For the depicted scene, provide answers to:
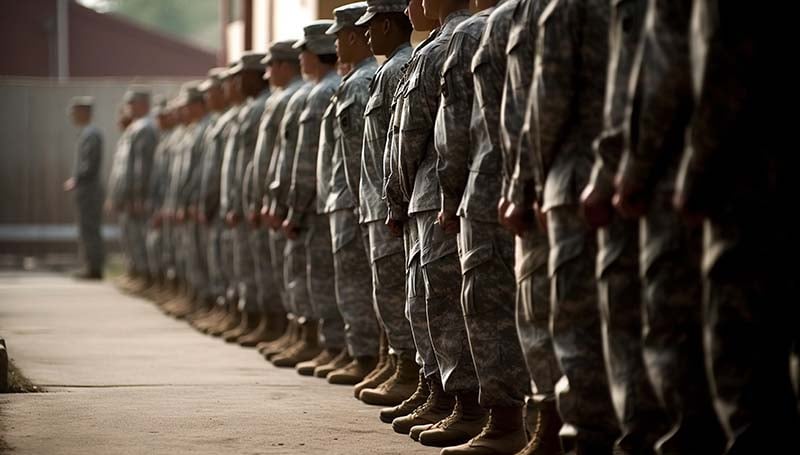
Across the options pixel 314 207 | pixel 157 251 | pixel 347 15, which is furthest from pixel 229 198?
pixel 157 251

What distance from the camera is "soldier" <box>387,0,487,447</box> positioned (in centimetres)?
690

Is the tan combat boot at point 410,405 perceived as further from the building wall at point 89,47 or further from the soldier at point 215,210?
the building wall at point 89,47

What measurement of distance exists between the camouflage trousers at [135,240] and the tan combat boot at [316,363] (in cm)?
910

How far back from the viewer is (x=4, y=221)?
2642 cm

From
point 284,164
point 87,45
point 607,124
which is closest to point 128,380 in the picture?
point 284,164

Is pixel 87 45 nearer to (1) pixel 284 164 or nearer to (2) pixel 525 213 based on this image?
(1) pixel 284 164

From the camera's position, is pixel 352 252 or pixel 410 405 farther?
pixel 352 252

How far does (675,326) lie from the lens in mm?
4820

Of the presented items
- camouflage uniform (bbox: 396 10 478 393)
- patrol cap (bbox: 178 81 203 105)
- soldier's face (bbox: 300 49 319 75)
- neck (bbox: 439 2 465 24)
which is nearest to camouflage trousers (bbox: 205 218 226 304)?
patrol cap (bbox: 178 81 203 105)

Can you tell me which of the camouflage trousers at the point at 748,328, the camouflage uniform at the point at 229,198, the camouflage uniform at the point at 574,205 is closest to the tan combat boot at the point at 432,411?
the camouflage uniform at the point at 574,205

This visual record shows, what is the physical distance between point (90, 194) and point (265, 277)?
10.1 meters

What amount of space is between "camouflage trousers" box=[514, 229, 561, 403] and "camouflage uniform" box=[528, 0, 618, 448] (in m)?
0.25

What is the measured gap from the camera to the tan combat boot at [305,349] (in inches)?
414

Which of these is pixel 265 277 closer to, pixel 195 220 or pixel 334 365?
pixel 334 365
